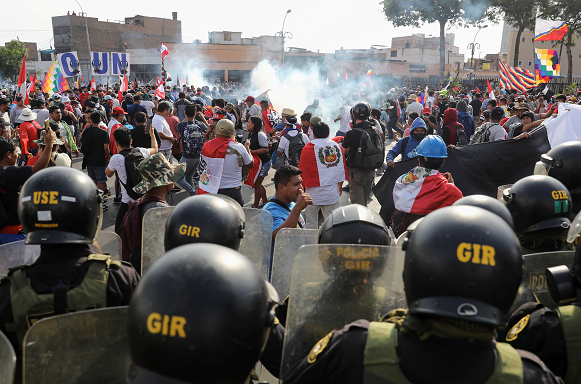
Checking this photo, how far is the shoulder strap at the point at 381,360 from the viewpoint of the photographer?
4.42 feet

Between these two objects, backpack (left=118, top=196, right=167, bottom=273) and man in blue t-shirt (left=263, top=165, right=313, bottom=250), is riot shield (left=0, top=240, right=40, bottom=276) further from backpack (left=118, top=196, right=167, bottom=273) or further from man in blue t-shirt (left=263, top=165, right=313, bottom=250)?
man in blue t-shirt (left=263, top=165, right=313, bottom=250)

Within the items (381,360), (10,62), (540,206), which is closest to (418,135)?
(540,206)

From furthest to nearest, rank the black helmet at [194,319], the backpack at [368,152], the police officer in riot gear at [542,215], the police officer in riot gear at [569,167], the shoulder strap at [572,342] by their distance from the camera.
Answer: the backpack at [368,152] → the police officer in riot gear at [569,167] → the police officer in riot gear at [542,215] → the shoulder strap at [572,342] → the black helmet at [194,319]

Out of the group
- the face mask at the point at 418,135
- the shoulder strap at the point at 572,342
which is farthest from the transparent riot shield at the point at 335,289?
the face mask at the point at 418,135

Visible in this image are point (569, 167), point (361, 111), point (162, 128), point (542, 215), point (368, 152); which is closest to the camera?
point (542, 215)

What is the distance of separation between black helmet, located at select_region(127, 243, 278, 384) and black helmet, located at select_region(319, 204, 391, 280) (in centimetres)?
57

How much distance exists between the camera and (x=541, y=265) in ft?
6.81

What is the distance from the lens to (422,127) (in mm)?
6945

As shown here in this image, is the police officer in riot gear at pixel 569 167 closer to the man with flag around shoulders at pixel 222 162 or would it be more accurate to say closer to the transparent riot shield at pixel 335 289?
the transparent riot shield at pixel 335 289

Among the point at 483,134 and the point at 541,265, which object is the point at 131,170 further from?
the point at 483,134

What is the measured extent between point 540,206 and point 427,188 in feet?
4.61

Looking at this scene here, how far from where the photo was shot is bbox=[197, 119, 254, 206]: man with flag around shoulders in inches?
213

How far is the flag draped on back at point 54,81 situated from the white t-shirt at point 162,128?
963 centimetres

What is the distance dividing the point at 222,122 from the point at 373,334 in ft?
14.3
